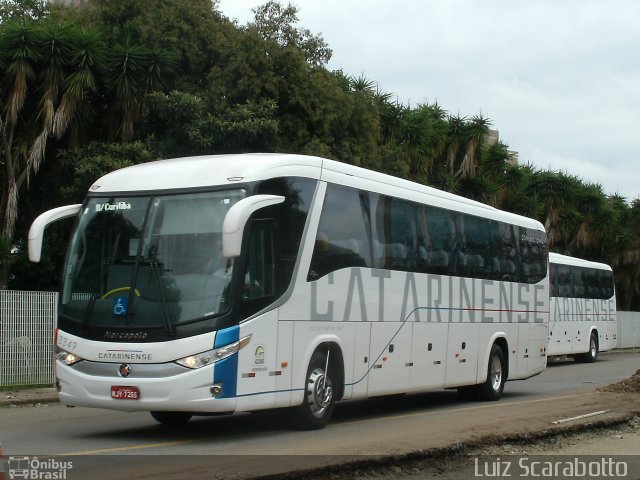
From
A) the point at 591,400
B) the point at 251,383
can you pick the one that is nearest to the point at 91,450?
the point at 251,383

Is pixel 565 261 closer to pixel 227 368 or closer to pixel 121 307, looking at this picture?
pixel 227 368

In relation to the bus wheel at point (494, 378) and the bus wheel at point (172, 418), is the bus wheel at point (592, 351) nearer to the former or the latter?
the bus wheel at point (494, 378)

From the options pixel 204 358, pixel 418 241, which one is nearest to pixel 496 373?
pixel 418 241

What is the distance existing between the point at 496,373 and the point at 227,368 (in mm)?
9028

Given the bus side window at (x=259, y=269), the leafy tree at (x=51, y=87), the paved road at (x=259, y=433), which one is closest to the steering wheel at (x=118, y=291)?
the bus side window at (x=259, y=269)

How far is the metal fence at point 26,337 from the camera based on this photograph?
66.2 feet

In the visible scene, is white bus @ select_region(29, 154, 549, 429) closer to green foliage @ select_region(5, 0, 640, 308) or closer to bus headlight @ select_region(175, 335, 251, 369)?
bus headlight @ select_region(175, 335, 251, 369)

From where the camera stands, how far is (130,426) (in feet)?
45.5

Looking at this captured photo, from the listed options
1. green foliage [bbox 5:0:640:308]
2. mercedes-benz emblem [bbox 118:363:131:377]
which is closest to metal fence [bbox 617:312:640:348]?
green foliage [bbox 5:0:640:308]

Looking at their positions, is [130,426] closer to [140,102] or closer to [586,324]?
[140,102]

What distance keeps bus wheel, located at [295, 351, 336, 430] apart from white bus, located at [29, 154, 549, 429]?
3 cm

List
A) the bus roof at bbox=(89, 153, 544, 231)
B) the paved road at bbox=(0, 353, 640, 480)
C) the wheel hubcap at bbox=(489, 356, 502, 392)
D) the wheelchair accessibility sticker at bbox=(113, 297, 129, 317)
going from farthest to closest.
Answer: the wheel hubcap at bbox=(489, 356, 502, 392) → the bus roof at bbox=(89, 153, 544, 231) → the wheelchair accessibility sticker at bbox=(113, 297, 129, 317) → the paved road at bbox=(0, 353, 640, 480)

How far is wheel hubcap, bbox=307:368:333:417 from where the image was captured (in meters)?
12.8

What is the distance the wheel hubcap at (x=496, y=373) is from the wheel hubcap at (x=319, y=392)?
649cm
